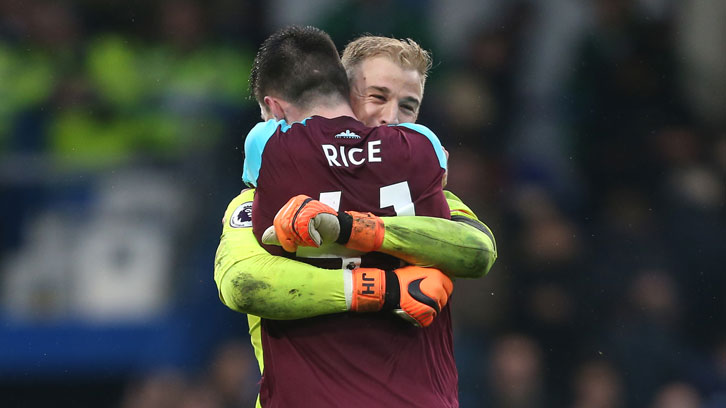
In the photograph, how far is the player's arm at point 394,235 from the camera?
2.47m

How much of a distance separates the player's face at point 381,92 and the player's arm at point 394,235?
48 cm

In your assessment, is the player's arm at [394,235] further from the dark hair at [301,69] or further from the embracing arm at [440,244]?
the dark hair at [301,69]

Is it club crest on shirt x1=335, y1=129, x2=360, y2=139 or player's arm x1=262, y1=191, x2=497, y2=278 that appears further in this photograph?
club crest on shirt x1=335, y1=129, x2=360, y2=139

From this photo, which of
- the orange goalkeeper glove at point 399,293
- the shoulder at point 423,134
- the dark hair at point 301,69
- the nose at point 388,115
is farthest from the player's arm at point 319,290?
the nose at point 388,115

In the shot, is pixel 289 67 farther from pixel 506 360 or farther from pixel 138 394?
pixel 138 394

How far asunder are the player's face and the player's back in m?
0.38

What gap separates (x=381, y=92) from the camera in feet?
10.4

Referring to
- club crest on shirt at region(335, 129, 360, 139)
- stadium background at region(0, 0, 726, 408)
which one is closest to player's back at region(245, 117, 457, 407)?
club crest on shirt at region(335, 129, 360, 139)

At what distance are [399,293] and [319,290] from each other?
211mm

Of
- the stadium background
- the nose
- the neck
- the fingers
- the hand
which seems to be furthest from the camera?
the stadium background

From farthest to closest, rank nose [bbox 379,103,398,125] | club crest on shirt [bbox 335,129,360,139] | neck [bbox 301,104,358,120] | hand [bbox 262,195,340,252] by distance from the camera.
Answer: nose [bbox 379,103,398,125] → neck [bbox 301,104,358,120] → club crest on shirt [bbox 335,129,360,139] → hand [bbox 262,195,340,252]

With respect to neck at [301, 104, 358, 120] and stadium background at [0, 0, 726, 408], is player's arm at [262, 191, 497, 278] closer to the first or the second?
neck at [301, 104, 358, 120]

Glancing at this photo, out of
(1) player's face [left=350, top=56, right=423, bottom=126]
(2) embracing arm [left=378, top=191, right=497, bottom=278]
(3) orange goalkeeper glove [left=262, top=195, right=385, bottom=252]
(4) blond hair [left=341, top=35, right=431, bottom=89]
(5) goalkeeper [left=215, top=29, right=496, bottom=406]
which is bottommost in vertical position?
(5) goalkeeper [left=215, top=29, right=496, bottom=406]

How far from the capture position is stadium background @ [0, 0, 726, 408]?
6812mm
